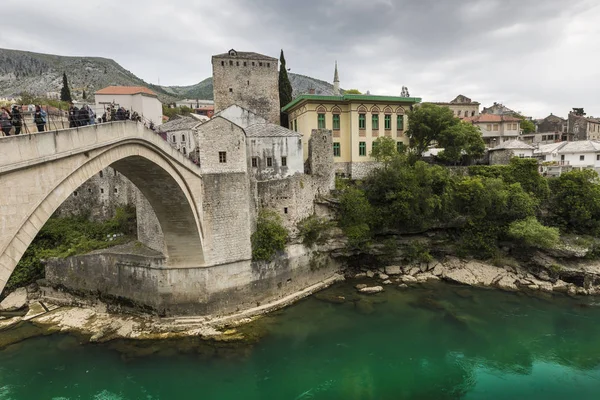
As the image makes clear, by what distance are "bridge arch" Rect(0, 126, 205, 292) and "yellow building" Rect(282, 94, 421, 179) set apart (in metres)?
10.9

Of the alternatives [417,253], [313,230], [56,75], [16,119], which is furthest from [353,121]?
[56,75]

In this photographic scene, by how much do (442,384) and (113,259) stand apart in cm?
1500

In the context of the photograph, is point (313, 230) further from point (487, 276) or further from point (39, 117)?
point (39, 117)

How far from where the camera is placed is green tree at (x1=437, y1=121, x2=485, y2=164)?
22859mm

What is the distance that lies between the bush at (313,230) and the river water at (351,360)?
3685 mm

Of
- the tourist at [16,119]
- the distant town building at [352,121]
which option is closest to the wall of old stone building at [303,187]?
the distant town building at [352,121]

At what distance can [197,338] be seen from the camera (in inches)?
557

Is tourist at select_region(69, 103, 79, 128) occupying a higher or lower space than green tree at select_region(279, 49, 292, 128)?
lower

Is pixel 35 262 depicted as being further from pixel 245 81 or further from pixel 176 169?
pixel 245 81

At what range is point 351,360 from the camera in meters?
13.3

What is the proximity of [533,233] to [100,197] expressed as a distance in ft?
86.8

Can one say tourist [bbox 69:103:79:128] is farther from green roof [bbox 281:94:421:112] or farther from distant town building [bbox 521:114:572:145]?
distant town building [bbox 521:114:572:145]

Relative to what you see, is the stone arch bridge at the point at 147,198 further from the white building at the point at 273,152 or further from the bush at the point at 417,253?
the bush at the point at 417,253

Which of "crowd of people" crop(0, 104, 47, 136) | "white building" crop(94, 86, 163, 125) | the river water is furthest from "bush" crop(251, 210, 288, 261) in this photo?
"white building" crop(94, 86, 163, 125)
